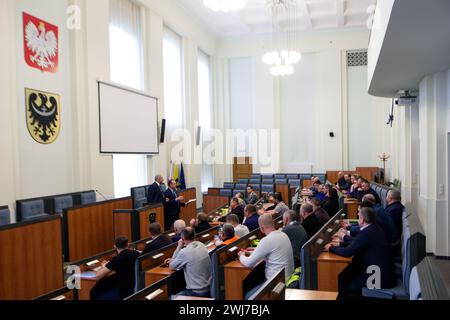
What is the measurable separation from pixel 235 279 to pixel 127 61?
909 cm

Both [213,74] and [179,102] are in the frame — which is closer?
[179,102]

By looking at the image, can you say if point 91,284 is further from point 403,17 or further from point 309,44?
point 309,44

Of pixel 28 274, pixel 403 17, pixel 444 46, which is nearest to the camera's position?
pixel 403 17

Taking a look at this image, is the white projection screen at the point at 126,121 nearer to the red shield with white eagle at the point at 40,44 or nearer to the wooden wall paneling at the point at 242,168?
the red shield with white eagle at the point at 40,44

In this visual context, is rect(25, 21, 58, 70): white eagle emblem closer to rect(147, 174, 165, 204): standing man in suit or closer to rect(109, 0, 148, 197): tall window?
rect(109, 0, 148, 197): tall window

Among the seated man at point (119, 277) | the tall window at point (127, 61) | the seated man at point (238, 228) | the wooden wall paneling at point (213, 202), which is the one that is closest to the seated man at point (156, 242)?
the seated man at point (119, 277)

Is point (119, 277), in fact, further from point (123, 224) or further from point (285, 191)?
point (285, 191)

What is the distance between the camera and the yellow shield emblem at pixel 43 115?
27.3 ft

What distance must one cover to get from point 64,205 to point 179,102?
7879mm

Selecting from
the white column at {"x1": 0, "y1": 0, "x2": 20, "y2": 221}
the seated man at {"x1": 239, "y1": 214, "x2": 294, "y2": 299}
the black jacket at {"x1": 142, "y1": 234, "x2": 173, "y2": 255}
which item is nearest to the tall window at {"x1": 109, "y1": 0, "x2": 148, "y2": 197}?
the white column at {"x1": 0, "y1": 0, "x2": 20, "y2": 221}

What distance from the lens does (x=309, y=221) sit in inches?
241

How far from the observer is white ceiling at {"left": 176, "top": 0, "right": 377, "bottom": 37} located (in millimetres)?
15211
